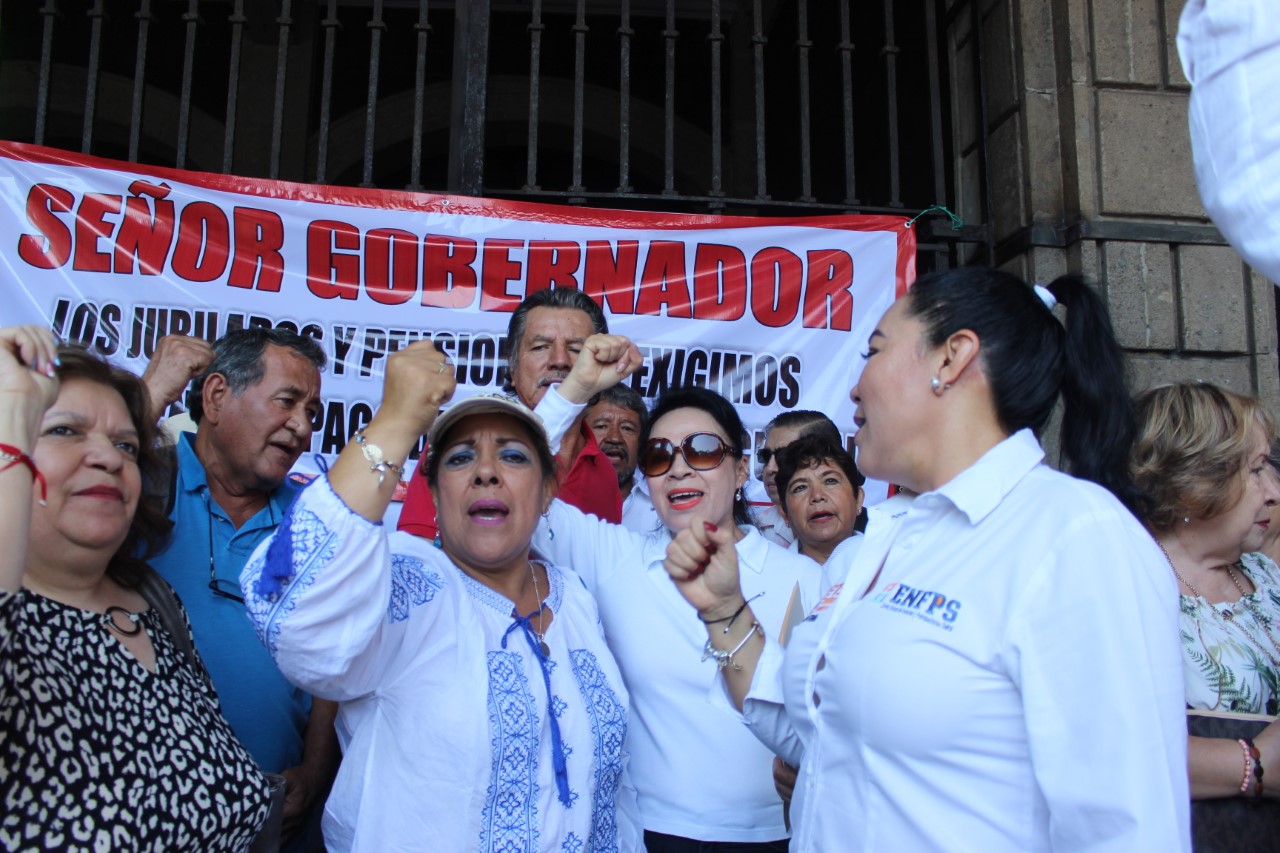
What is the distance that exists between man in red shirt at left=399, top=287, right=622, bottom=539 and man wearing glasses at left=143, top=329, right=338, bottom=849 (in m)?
0.58

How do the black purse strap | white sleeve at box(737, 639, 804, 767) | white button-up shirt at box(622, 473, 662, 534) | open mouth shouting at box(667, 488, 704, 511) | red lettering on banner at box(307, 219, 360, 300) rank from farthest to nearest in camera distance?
red lettering on banner at box(307, 219, 360, 300)
white button-up shirt at box(622, 473, 662, 534)
open mouth shouting at box(667, 488, 704, 511)
the black purse strap
white sleeve at box(737, 639, 804, 767)

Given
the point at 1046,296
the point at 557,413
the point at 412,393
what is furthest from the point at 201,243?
the point at 1046,296

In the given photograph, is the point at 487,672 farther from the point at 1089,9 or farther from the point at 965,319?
the point at 1089,9

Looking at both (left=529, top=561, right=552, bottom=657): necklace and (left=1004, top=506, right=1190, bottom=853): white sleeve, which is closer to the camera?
(left=1004, top=506, right=1190, bottom=853): white sleeve

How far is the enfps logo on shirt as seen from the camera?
135 cm

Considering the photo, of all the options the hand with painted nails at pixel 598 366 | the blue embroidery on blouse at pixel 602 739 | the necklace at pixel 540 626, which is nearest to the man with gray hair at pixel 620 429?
the hand with painted nails at pixel 598 366

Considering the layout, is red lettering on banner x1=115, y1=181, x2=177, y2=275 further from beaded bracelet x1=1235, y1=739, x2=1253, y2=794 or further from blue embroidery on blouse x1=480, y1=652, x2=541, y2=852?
beaded bracelet x1=1235, y1=739, x2=1253, y2=794

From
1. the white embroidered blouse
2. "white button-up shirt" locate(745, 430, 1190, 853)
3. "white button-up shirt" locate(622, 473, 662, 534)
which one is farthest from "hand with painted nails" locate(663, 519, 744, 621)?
"white button-up shirt" locate(622, 473, 662, 534)

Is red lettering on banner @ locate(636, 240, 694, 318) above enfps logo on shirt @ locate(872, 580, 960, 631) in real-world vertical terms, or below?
above

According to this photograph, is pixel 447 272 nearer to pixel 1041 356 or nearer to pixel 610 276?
pixel 610 276

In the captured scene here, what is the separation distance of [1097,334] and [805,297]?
241 centimetres

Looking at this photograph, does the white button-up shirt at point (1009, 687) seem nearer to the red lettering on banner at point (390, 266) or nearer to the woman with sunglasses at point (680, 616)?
the woman with sunglasses at point (680, 616)

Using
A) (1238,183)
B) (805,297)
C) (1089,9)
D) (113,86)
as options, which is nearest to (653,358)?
(805,297)

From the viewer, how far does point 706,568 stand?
1.72 m
